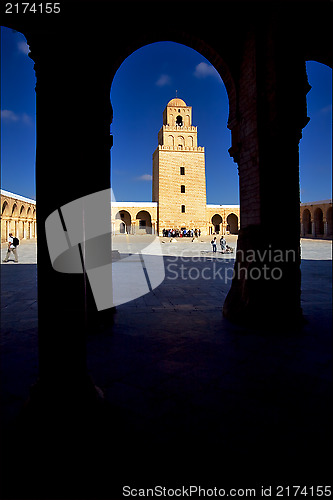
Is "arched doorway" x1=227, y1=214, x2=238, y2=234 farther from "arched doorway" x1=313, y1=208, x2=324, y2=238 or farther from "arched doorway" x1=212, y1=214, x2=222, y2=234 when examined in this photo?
"arched doorway" x1=313, y1=208, x2=324, y2=238

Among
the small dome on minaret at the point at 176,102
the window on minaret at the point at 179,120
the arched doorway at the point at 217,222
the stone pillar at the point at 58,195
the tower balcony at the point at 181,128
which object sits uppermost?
the small dome on minaret at the point at 176,102

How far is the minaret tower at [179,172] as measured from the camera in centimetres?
3812

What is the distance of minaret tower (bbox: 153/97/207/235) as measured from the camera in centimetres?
3812

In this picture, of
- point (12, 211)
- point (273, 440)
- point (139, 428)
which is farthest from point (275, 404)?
point (12, 211)

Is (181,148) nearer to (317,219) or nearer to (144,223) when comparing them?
(144,223)

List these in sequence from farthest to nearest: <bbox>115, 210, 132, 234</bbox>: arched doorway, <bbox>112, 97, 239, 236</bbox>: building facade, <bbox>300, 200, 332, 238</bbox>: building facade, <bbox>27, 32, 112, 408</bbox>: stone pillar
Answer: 1. <bbox>115, 210, 132, 234</bbox>: arched doorway
2. <bbox>112, 97, 239, 236</bbox>: building facade
3. <bbox>300, 200, 332, 238</bbox>: building facade
4. <bbox>27, 32, 112, 408</bbox>: stone pillar

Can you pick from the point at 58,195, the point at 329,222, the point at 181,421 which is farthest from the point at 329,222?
the point at 58,195

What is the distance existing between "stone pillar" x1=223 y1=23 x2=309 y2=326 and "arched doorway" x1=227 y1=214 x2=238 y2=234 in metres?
37.8

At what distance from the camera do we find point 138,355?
10.6 feet

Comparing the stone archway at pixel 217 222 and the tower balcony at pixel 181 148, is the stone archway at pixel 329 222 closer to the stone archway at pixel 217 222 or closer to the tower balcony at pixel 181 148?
the stone archway at pixel 217 222

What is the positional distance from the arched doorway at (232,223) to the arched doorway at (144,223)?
10.6 metres

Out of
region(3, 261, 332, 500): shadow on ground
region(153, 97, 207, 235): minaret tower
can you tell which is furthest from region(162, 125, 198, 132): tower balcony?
region(3, 261, 332, 500): shadow on ground

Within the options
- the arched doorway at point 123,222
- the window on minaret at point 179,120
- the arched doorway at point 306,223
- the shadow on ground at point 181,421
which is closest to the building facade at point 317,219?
the arched doorway at point 306,223

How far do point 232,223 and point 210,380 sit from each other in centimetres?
4093
